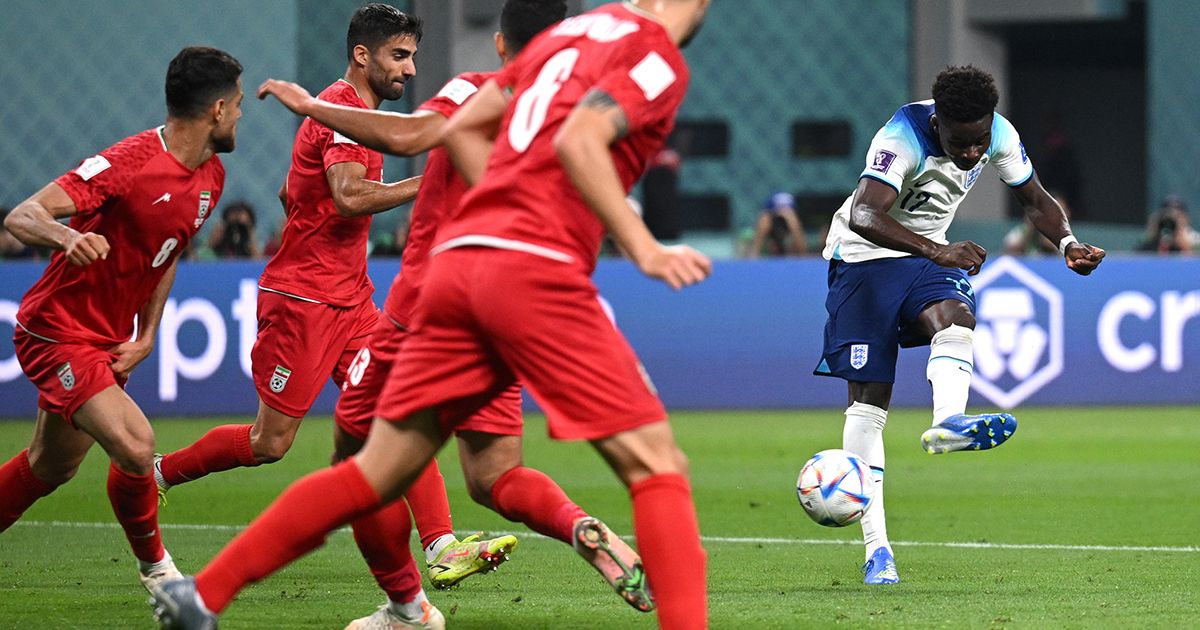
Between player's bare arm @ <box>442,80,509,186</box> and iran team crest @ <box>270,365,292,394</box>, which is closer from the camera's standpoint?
player's bare arm @ <box>442,80,509,186</box>

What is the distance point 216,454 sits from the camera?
7309 millimetres

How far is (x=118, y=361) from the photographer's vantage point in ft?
20.3

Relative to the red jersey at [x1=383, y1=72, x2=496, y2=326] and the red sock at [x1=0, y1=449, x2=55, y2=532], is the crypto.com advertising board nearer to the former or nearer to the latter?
the red sock at [x1=0, y1=449, x2=55, y2=532]

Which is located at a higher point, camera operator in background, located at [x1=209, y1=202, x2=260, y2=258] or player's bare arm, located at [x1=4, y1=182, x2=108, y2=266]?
player's bare arm, located at [x1=4, y1=182, x2=108, y2=266]

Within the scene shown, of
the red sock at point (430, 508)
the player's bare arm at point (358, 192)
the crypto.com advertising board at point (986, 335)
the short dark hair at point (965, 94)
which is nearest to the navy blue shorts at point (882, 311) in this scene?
the short dark hair at point (965, 94)

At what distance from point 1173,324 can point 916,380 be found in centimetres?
217

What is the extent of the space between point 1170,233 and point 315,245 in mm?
11679

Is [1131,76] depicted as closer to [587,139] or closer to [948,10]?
[948,10]

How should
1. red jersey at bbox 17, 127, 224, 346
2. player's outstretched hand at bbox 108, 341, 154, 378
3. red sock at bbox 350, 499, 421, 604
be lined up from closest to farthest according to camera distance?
1. red sock at bbox 350, 499, 421, 604
2. red jersey at bbox 17, 127, 224, 346
3. player's outstretched hand at bbox 108, 341, 154, 378

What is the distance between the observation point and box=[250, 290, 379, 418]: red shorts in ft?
23.7

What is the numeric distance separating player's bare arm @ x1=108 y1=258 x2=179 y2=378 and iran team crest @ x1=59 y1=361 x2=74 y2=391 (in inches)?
6.1

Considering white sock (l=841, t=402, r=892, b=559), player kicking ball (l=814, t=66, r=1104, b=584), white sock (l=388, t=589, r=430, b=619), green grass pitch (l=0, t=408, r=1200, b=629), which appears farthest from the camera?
white sock (l=841, t=402, r=892, b=559)

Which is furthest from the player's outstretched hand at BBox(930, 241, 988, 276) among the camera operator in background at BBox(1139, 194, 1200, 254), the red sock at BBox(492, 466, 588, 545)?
the camera operator in background at BBox(1139, 194, 1200, 254)

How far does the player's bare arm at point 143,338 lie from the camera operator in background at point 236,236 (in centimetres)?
843
